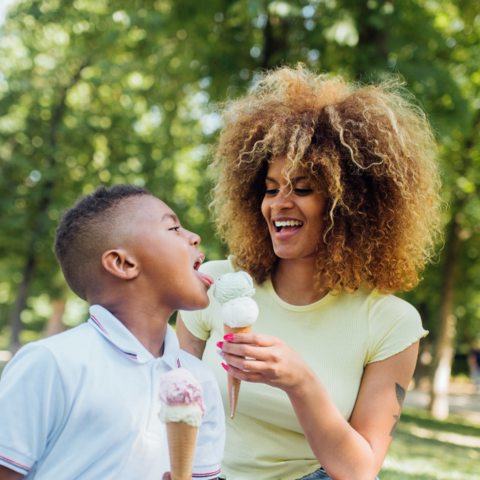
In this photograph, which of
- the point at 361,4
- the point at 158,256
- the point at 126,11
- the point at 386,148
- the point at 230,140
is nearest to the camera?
the point at 158,256

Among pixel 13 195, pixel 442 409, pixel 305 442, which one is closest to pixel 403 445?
pixel 442 409

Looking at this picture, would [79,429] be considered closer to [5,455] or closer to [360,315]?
[5,455]

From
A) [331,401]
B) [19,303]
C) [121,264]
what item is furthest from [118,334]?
[19,303]

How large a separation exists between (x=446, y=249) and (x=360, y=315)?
11.7 m

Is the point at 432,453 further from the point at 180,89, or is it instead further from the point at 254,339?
the point at 180,89

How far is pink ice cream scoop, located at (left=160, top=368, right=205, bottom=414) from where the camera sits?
1.47 meters

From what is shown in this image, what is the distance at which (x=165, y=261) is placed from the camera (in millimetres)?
1804

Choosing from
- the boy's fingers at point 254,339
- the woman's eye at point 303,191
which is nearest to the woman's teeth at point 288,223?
the woman's eye at point 303,191

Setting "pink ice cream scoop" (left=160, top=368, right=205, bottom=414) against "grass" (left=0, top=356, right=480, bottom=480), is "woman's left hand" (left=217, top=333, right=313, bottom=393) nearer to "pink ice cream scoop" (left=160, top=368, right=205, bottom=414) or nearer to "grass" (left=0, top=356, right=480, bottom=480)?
"pink ice cream scoop" (left=160, top=368, right=205, bottom=414)

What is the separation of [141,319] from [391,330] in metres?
1.27

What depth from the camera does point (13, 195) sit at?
14117mm

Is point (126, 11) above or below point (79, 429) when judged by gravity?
above

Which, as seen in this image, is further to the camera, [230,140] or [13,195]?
[13,195]

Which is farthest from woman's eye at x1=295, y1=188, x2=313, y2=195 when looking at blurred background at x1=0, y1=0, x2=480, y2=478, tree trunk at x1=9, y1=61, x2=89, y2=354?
tree trunk at x1=9, y1=61, x2=89, y2=354
